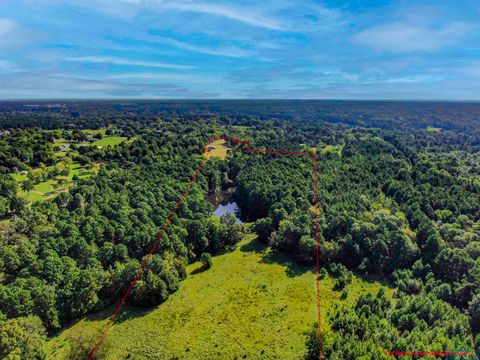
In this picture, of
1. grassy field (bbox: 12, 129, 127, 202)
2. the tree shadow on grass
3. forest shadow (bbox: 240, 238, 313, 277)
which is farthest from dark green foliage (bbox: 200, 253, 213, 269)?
grassy field (bbox: 12, 129, 127, 202)

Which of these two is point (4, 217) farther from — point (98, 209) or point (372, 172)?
point (372, 172)

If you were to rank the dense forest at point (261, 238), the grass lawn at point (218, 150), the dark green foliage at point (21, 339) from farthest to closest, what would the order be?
the grass lawn at point (218, 150) < the dense forest at point (261, 238) < the dark green foliage at point (21, 339)

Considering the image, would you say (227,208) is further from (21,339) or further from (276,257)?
(21,339)

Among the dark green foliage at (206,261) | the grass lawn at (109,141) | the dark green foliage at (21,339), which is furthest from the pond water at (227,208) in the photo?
the grass lawn at (109,141)

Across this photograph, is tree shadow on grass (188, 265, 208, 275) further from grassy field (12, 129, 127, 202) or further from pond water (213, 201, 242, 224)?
grassy field (12, 129, 127, 202)

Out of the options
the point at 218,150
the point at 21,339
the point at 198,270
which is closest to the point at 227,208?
the point at 198,270

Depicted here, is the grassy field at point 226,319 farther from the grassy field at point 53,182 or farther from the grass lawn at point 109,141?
the grass lawn at point 109,141
